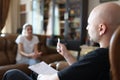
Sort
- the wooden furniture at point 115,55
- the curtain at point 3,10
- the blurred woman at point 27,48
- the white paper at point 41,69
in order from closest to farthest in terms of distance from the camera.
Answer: the wooden furniture at point 115,55 → the white paper at point 41,69 → the blurred woman at point 27,48 → the curtain at point 3,10

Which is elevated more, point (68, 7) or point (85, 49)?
point (68, 7)

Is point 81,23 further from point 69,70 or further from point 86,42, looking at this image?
point 69,70

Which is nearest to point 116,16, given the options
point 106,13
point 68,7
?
point 106,13

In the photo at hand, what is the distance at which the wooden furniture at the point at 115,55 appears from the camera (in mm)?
892

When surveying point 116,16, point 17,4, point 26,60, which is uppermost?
point 17,4

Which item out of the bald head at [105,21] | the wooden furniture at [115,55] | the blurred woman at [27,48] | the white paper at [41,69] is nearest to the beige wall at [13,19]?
the blurred woman at [27,48]

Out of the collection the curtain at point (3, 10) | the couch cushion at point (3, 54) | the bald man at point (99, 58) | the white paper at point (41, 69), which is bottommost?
the couch cushion at point (3, 54)

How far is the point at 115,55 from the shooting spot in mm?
902

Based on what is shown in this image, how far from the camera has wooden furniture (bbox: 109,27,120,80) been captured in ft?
2.93

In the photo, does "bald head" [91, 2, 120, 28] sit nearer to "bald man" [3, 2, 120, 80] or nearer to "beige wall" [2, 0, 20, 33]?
"bald man" [3, 2, 120, 80]

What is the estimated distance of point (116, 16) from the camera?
993mm

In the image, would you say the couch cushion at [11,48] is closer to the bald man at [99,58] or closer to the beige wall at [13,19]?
the beige wall at [13,19]

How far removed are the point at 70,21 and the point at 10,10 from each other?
1.66m

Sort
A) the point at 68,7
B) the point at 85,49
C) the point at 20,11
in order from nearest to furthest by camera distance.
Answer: the point at 85,49
the point at 68,7
the point at 20,11
